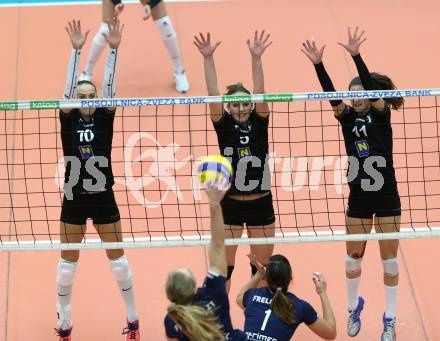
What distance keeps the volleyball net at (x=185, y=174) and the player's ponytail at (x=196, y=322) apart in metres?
3.11

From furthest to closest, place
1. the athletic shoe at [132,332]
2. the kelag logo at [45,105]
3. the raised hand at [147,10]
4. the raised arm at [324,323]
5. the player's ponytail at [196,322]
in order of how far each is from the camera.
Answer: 1. the raised hand at [147,10]
2. the athletic shoe at [132,332]
3. the kelag logo at [45,105]
4. the raised arm at [324,323]
5. the player's ponytail at [196,322]

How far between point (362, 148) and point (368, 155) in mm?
74

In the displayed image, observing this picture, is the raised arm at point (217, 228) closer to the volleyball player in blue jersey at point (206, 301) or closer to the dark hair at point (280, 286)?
the volleyball player in blue jersey at point (206, 301)

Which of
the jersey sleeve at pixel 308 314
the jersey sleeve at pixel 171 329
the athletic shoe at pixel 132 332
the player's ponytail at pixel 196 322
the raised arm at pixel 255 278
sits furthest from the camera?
the athletic shoe at pixel 132 332

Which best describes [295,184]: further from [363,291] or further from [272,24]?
[272,24]

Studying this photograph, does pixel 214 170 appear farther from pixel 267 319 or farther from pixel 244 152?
pixel 244 152

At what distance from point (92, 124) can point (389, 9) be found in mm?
6898

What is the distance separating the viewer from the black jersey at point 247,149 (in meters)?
6.89

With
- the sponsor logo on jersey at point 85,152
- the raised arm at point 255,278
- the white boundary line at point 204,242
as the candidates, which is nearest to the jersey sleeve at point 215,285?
the raised arm at point 255,278

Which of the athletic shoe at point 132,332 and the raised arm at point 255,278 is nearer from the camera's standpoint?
the raised arm at point 255,278

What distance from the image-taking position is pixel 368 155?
6.89 m

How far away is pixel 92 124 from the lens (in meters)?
6.91

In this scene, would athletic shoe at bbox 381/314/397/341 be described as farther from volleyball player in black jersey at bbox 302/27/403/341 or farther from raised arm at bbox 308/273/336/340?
raised arm at bbox 308/273/336/340

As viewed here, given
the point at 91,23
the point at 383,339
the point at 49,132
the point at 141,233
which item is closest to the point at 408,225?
the point at 383,339
